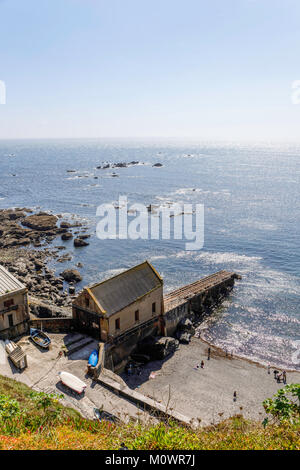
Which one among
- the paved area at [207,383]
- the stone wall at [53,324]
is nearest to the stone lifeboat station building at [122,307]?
the stone wall at [53,324]

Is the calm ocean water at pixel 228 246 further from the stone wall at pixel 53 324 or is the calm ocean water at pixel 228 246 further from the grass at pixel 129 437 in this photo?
the grass at pixel 129 437

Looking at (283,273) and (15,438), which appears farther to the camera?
(283,273)

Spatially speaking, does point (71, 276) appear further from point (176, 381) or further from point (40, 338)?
point (176, 381)

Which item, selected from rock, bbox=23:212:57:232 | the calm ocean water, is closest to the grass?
the calm ocean water

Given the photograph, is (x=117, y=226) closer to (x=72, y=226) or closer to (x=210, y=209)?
(x=72, y=226)

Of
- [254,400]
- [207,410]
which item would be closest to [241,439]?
[207,410]

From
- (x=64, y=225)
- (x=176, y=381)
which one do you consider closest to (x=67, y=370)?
(x=176, y=381)

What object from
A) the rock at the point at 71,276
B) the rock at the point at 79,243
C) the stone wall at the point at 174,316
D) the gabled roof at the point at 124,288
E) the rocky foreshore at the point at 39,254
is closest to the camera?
the gabled roof at the point at 124,288
